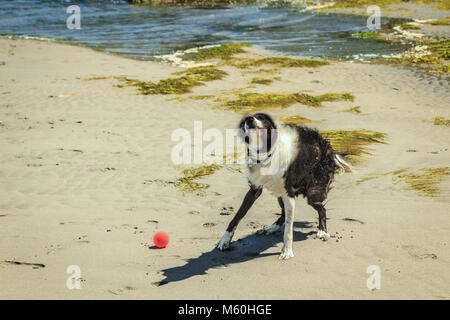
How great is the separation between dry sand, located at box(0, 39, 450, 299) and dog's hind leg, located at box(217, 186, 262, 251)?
0.12m

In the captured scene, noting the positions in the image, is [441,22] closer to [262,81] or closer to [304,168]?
[262,81]

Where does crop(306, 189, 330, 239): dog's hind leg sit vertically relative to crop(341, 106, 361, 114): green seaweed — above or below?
below

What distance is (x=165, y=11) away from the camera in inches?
1400

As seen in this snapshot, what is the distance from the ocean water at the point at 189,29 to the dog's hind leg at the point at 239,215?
1547 cm

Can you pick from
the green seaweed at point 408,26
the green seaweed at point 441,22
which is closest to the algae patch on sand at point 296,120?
the green seaweed at point 408,26

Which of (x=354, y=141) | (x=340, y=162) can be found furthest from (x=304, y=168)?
(x=354, y=141)

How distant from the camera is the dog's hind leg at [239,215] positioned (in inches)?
195

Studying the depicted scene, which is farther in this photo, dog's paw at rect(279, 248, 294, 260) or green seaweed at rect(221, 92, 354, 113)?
green seaweed at rect(221, 92, 354, 113)

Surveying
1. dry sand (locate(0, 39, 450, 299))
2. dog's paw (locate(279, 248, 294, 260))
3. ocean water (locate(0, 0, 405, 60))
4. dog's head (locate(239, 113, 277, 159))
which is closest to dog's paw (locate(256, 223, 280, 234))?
dry sand (locate(0, 39, 450, 299))

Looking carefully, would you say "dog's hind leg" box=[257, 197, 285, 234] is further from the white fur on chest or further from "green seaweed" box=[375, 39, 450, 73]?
"green seaweed" box=[375, 39, 450, 73]

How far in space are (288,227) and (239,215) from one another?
57 centimetres

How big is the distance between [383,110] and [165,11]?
27.4m

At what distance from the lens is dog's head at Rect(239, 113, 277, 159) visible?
431 cm

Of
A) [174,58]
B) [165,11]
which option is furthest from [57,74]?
[165,11]
